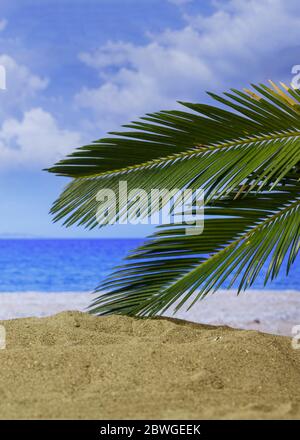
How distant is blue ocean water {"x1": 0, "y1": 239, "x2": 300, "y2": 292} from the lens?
15.7 meters

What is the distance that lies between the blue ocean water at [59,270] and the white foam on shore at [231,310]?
5801 mm

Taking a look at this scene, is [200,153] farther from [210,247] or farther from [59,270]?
[59,270]

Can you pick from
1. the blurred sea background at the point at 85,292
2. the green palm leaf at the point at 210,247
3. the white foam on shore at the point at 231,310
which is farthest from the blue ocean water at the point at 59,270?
the green palm leaf at the point at 210,247

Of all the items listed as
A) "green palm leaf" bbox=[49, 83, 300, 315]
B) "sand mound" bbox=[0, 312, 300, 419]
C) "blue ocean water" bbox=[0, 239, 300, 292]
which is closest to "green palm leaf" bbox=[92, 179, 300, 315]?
"green palm leaf" bbox=[49, 83, 300, 315]

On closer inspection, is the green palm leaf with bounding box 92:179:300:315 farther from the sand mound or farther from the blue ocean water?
the blue ocean water

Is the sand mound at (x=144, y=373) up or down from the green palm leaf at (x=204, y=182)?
down

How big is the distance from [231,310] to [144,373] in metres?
5.91

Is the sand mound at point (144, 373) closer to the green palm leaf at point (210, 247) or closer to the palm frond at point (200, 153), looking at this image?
the green palm leaf at point (210, 247)

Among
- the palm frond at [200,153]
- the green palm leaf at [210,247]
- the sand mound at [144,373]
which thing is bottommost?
the sand mound at [144,373]

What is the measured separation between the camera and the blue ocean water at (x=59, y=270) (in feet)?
51.6

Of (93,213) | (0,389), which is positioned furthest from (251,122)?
(0,389)

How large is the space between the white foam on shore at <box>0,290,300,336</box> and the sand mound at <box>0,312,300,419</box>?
10.7ft
